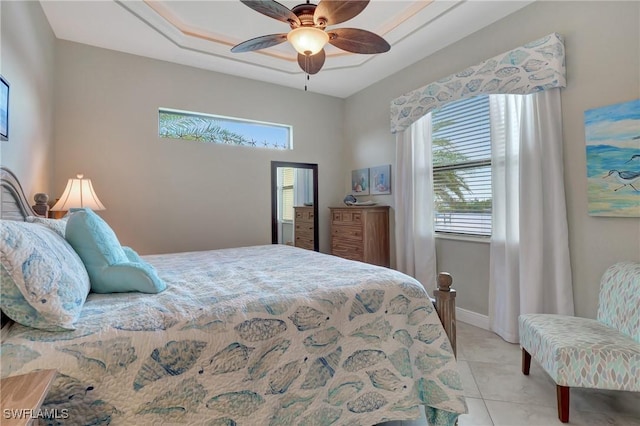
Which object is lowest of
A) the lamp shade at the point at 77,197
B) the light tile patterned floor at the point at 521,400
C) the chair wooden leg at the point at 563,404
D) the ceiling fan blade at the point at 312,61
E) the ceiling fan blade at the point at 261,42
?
the light tile patterned floor at the point at 521,400

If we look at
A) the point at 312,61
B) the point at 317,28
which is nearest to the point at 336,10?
the point at 317,28

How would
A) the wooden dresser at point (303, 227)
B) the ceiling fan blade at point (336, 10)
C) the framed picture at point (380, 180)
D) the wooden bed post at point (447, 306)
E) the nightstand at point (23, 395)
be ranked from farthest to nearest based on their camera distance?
the wooden dresser at point (303, 227)
the framed picture at point (380, 180)
the ceiling fan blade at point (336, 10)
the wooden bed post at point (447, 306)
the nightstand at point (23, 395)

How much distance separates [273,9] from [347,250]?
2.91 metres

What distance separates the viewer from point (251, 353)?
1.15m

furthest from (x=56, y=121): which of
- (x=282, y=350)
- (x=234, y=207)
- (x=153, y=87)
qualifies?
(x=282, y=350)

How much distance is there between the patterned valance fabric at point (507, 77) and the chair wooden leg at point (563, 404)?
7.06 ft

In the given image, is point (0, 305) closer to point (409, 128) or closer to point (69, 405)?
point (69, 405)

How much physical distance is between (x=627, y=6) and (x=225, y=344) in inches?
128

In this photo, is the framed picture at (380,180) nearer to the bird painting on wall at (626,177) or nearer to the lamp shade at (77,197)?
the bird painting on wall at (626,177)

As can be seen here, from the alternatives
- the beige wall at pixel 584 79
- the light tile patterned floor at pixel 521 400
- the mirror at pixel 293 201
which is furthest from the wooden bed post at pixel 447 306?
the mirror at pixel 293 201

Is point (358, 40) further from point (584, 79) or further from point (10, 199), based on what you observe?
point (10, 199)

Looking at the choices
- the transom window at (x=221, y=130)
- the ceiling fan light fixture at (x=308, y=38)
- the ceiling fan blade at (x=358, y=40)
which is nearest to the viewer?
the ceiling fan light fixture at (x=308, y=38)

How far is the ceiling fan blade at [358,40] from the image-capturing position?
80.4 inches

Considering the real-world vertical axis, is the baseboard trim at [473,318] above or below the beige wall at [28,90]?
below
